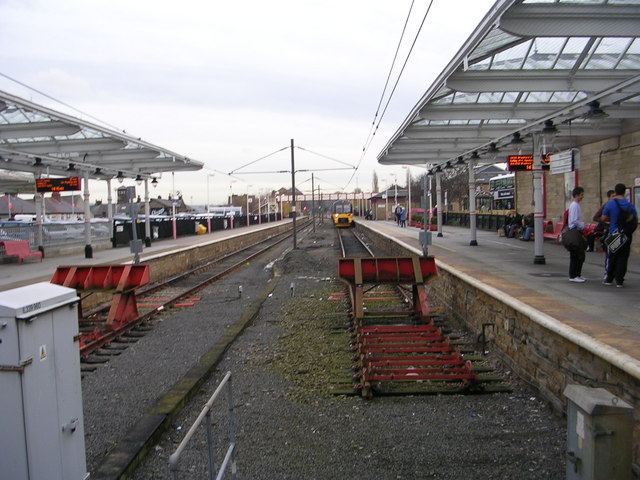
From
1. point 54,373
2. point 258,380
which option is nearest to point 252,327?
point 258,380

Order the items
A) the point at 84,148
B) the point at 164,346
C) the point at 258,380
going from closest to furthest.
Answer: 1. the point at 258,380
2. the point at 164,346
3. the point at 84,148

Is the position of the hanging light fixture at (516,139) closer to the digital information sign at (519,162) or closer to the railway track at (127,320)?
the digital information sign at (519,162)

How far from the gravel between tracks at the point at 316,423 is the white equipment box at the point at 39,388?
1.35 metres

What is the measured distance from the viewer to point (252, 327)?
10336 mm

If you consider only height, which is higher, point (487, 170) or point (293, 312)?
point (487, 170)

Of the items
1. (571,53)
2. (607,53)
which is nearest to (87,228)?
(571,53)

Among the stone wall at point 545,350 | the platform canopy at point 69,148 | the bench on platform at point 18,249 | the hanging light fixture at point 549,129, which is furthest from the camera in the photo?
the bench on platform at point 18,249

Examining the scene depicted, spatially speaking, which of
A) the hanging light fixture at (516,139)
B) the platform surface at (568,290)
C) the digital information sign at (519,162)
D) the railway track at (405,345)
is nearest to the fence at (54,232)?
the railway track at (405,345)

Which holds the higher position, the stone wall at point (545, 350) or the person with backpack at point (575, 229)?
the person with backpack at point (575, 229)

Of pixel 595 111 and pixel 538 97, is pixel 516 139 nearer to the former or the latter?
pixel 538 97

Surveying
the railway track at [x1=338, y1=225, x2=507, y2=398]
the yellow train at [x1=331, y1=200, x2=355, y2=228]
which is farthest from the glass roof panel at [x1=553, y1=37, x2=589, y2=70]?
the yellow train at [x1=331, y1=200, x2=355, y2=228]

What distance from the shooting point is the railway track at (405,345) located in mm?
6496

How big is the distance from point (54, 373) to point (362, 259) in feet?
25.4

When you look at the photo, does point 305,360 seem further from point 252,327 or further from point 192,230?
point 192,230
